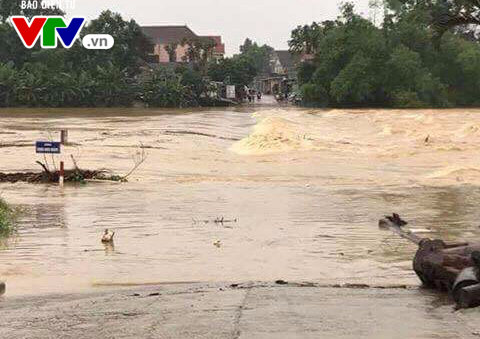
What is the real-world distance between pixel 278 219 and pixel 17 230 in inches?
195

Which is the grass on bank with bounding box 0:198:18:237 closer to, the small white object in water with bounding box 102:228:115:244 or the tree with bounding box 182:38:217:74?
the small white object in water with bounding box 102:228:115:244

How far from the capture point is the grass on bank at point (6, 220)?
12.3m

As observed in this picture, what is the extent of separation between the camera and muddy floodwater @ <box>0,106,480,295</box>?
9586 millimetres

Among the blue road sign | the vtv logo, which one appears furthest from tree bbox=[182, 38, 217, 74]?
the blue road sign

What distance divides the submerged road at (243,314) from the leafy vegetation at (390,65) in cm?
6157

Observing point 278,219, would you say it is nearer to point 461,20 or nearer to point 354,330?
point 461,20

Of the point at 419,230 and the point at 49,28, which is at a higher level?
the point at 49,28

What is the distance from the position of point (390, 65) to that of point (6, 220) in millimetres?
58543

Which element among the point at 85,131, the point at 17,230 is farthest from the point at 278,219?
the point at 85,131

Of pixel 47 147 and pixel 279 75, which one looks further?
pixel 279 75

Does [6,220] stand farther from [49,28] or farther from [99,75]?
[99,75]

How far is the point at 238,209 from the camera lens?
1594 cm

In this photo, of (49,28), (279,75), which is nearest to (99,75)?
(279,75)

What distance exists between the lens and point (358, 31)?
7006cm
